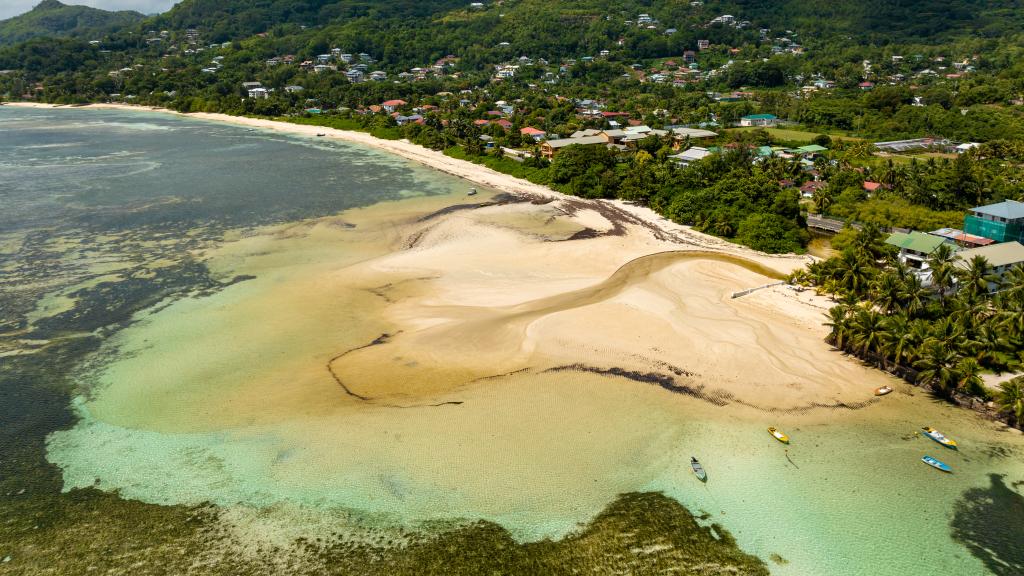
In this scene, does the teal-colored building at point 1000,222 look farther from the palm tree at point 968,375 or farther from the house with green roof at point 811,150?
the house with green roof at point 811,150

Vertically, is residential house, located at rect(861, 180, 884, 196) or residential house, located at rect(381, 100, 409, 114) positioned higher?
residential house, located at rect(381, 100, 409, 114)

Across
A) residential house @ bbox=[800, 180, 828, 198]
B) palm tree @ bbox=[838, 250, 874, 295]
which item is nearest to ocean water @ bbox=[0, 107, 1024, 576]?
palm tree @ bbox=[838, 250, 874, 295]

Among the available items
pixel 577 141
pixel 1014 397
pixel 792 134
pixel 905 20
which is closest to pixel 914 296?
pixel 1014 397

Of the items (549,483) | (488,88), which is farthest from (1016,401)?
(488,88)

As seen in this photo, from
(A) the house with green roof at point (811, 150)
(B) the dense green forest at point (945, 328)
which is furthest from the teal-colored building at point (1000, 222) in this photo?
(A) the house with green roof at point (811, 150)

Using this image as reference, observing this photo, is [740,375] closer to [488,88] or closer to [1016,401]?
[1016,401]

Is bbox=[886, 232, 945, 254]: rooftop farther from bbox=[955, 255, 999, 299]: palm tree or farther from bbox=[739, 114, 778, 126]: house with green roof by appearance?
bbox=[739, 114, 778, 126]: house with green roof

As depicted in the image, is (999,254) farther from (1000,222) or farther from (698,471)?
(698,471)
